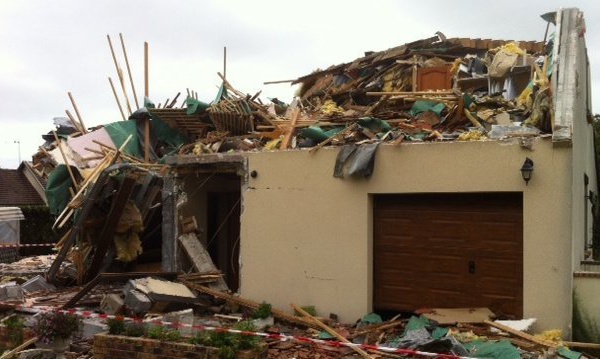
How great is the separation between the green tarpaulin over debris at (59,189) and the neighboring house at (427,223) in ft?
9.12

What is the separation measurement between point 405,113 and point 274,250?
3.76 meters

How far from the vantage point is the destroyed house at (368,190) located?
8914 mm

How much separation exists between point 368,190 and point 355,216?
0.52 metres

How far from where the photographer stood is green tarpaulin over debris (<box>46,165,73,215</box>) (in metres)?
13.2

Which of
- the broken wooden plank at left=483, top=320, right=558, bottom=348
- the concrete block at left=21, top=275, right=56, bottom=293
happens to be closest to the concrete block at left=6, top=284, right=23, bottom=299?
the concrete block at left=21, top=275, right=56, bottom=293

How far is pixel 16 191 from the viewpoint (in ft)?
100

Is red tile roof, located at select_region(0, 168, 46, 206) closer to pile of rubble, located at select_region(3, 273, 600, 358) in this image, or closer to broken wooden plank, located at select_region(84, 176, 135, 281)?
broken wooden plank, located at select_region(84, 176, 135, 281)

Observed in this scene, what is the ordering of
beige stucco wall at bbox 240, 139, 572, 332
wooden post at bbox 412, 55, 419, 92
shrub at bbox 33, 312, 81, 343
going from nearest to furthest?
1. shrub at bbox 33, 312, 81, 343
2. beige stucco wall at bbox 240, 139, 572, 332
3. wooden post at bbox 412, 55, 419, 92

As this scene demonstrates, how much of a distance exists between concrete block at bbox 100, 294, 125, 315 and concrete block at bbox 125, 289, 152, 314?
23 cm

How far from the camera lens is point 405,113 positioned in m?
11.8

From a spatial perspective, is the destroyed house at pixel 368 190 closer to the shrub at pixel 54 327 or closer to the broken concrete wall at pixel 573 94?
the broken concrete wall at pixel 573 94

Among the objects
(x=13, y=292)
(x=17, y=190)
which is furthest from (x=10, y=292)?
(x=17, y=190)

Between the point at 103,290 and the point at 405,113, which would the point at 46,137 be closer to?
the point at 103,290

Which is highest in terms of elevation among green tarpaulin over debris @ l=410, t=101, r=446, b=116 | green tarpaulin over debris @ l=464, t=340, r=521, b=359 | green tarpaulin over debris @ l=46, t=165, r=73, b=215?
green tarpaulin over debris @ l=410, t=101, r=446, b=116
